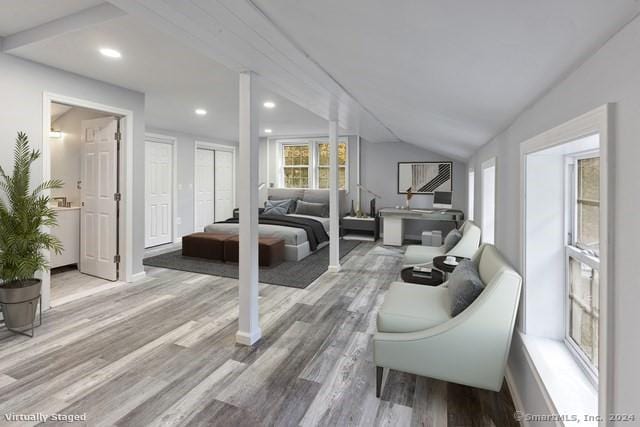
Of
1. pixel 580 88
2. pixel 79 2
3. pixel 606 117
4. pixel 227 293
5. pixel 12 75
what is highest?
pixel 79 2

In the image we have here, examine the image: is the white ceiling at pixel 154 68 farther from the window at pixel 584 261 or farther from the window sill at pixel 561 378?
the window sill at pixel 561 378

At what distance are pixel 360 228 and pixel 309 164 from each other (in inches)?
84.8

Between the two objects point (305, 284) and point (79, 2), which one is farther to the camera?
point (305, 284)

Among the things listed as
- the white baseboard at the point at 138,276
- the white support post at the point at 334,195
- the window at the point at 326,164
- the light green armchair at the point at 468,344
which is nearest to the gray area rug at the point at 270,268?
the white support post at the point at 334,195

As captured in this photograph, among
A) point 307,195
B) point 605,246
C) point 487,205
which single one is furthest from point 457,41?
point 307,195

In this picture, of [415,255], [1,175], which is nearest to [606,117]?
[415,255]

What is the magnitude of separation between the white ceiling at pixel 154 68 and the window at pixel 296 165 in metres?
2.65

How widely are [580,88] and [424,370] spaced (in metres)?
1.53

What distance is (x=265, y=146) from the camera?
8.10 metres

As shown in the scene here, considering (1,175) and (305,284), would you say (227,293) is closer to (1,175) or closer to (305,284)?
(305,284)

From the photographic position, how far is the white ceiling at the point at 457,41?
2.62 feet

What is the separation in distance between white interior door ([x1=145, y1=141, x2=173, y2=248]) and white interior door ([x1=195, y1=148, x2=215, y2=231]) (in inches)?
30.5

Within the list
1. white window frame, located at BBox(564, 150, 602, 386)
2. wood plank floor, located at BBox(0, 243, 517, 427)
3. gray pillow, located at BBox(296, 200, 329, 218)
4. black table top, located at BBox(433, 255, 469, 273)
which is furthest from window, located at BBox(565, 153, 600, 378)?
gray pillow, located at BBox(296, 200, 329, 218)

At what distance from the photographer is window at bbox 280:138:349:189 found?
765cm
